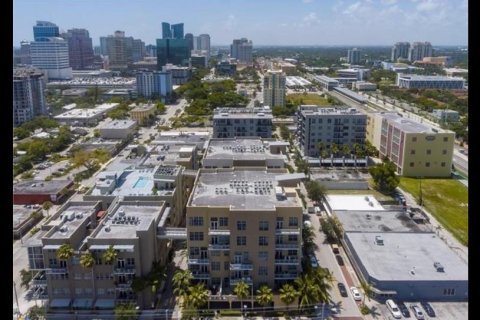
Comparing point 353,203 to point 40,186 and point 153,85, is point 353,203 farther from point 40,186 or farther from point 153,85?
point 153,85

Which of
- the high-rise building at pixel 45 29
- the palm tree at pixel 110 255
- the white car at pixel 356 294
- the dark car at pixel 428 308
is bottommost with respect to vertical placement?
the dark car at pixel 428 308

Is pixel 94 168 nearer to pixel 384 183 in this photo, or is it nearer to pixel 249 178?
pixel 249 178

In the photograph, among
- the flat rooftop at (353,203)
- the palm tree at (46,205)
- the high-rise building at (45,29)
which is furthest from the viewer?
the high-rise building at (45,29)

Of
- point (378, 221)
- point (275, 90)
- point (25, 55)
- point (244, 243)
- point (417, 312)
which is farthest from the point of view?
point (25, 55)

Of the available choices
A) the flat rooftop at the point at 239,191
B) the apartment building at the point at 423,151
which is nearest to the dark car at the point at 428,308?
the flat rooftop at the point at 239,191

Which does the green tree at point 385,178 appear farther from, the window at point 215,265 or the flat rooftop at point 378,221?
the window at point 215,265

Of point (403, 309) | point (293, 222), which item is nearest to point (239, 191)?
point (293, 222)

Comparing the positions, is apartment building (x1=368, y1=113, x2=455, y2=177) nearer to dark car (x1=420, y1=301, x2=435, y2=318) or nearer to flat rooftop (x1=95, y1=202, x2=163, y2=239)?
dark car (x1=420, y1=301, x2=435, y2=318)
